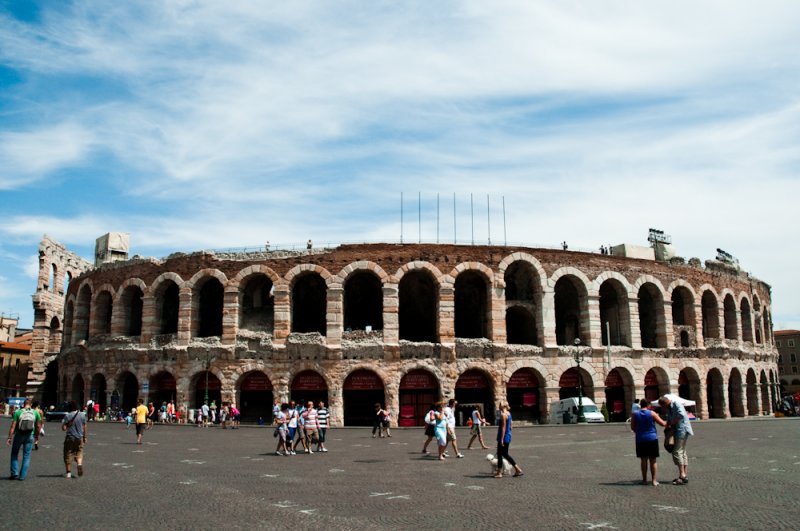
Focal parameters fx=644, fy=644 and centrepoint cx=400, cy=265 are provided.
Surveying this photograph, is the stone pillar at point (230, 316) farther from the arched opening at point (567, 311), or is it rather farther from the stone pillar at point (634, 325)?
the stone pillar at point (634, 325)

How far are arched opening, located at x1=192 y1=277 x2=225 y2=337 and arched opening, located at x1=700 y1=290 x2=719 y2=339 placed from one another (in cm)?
3222

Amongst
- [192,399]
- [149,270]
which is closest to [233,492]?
[192,399]

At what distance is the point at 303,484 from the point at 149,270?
99.4 ft

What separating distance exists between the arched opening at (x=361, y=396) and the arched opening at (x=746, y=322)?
1158 inches

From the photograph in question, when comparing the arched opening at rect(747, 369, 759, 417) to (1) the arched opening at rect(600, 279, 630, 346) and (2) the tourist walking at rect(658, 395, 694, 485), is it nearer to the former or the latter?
(1) the arched opening at rect(600, 279, 630, 346)

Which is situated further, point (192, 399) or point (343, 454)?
point (192, 399)

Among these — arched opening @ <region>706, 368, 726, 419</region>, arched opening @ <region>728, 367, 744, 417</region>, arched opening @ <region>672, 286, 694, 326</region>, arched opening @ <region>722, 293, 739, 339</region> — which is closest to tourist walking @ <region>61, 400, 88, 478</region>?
arched opening @ <region>672, 286, 694, 326</region>

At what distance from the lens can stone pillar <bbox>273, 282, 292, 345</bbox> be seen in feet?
119

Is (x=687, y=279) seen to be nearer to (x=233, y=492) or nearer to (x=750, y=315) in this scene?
(x=750, y=315)

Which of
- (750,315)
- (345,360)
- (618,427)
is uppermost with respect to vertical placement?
(750,315)

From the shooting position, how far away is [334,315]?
35.8m

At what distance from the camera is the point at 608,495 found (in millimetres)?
10984

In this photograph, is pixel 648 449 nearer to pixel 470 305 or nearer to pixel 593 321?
pixel 593 321

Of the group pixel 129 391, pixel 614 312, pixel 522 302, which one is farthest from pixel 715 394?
pixel 129 391
